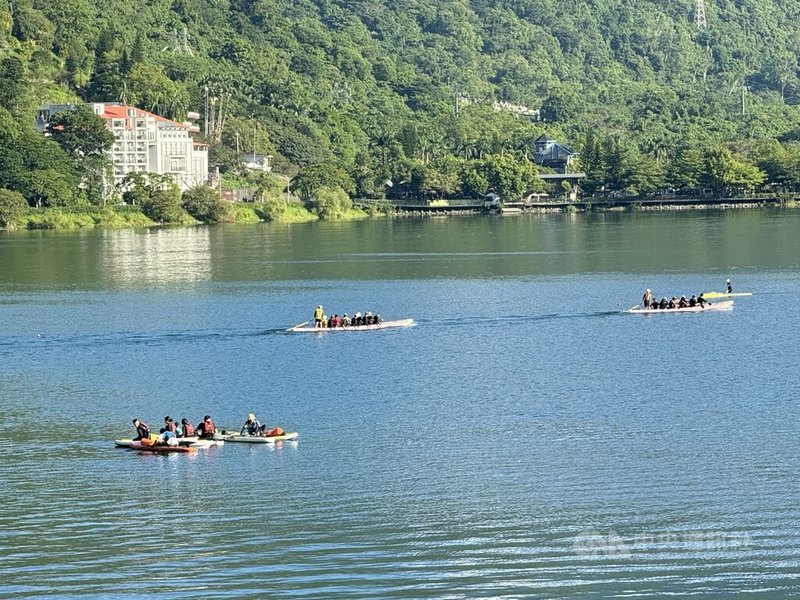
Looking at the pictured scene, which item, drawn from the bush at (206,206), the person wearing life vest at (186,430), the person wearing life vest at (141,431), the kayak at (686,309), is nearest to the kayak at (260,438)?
the person wearing life vest at (186,430)

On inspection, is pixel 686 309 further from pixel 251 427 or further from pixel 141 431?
pixel 141 431

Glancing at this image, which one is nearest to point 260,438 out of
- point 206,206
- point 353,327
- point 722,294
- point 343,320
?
point 353,327

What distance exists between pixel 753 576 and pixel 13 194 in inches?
5582

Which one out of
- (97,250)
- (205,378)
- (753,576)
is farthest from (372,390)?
(97,250)

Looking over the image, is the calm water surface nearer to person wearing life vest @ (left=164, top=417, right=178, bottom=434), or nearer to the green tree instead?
person wearing life vest @ (left=164, top=417, right=178, bottom=434)

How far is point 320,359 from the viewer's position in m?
69.8

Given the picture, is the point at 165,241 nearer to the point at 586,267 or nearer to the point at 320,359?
the point at 586,267

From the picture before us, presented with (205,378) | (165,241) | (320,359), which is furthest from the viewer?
(165,241)

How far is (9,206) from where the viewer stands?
165 metres

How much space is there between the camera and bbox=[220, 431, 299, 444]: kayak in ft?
167

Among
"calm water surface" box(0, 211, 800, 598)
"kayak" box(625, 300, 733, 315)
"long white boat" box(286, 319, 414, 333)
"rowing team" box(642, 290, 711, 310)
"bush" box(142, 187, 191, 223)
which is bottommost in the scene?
"calm water surface" box(0, 211, 800, 598)

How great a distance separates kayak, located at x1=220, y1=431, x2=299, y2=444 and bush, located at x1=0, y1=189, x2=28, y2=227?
393ft

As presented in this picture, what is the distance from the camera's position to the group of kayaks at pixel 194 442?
1970 inches

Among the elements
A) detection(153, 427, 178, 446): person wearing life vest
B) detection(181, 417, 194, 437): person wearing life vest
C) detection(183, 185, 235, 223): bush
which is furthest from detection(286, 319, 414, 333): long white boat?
detection(183, 185, 235, 223): bush
